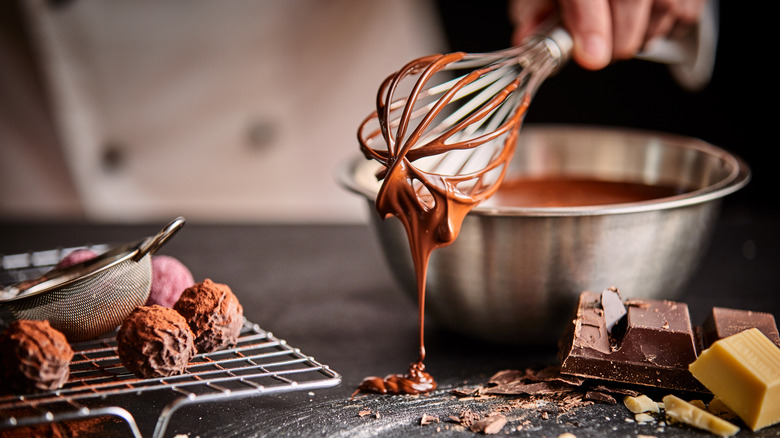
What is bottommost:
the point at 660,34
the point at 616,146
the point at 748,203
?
the point at 748,203

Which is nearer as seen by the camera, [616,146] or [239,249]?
[616,146]

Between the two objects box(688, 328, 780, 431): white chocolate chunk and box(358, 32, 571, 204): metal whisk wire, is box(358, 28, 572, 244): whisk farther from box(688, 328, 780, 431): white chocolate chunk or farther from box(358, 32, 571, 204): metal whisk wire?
box(688, 328, 780, 431): white chocolate chunk

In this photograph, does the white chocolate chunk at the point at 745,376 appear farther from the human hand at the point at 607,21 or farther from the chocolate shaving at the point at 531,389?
the human hand at the point at 607,21

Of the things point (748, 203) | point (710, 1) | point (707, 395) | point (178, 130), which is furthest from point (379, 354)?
point (748, 203)

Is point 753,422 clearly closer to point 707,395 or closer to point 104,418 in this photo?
point 707,395

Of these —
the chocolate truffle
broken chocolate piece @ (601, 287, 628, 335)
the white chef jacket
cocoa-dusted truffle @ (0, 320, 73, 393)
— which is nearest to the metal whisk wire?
broken chocolate piece @ (601, 287, 628, 335)

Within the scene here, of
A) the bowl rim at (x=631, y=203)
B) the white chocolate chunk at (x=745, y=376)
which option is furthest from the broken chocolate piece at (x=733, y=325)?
the bowl rim at (x=631, y=203)
